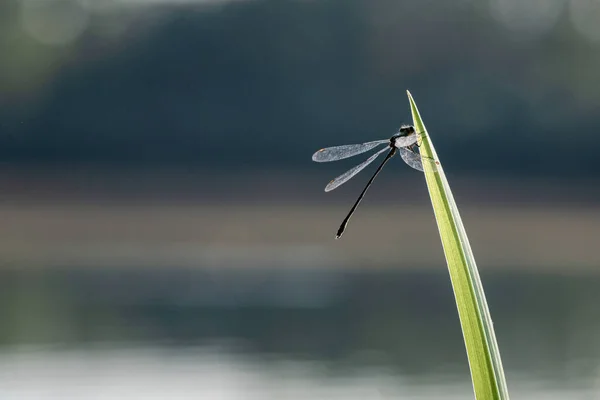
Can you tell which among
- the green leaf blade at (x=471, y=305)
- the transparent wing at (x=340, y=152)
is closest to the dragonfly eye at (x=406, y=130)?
the transparent wing at (x=340, y=152)

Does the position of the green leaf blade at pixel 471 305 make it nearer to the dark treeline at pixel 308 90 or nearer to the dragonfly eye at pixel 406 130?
the dragonfly eye at pixel 406 130

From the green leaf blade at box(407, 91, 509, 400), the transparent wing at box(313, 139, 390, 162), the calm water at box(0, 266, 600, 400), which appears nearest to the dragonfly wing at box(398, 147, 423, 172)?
the transparent wing at box(313, 139, 390, 162)

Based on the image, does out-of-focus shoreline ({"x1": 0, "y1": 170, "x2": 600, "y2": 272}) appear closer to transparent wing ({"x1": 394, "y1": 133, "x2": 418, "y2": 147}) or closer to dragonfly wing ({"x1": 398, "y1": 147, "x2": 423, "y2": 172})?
dragonfly wing ({"x1": 398, "y1": 147, "x2": 423, "y2": 172})

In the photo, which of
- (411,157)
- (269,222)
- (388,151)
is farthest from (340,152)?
(269,222)

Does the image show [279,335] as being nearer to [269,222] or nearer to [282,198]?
[269,222]

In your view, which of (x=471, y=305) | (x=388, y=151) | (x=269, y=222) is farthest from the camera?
(x=269, y=222)

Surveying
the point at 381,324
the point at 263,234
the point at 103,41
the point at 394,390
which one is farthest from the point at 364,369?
the point at 103,41

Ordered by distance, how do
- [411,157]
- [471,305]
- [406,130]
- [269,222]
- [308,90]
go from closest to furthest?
1. [471,305]
2. [406,130]
3. [411,157]
4. [269,222]
5. [308,90]
